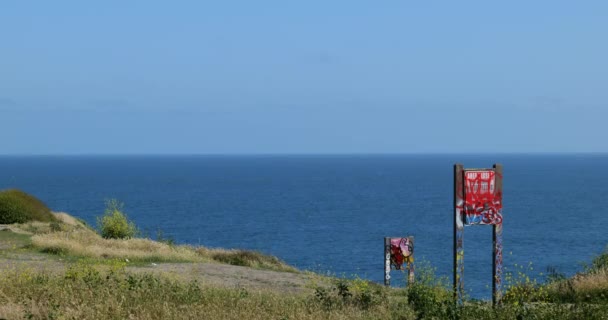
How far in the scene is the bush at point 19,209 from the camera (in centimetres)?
3962

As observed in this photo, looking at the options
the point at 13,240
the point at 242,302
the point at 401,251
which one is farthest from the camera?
the point at 13,240

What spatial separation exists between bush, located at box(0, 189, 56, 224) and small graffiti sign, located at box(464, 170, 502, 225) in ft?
95.8

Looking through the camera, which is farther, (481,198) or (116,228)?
(116,228)

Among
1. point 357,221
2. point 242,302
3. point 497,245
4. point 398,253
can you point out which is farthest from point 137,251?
point 357,221

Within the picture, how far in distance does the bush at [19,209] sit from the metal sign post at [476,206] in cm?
2913

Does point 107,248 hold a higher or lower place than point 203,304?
lower

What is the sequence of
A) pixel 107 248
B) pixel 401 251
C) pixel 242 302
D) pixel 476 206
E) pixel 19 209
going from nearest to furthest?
pixel 242 302 → pixel 476 206 → pixel 401 251 → pixel 107 248 → pixel 19 209

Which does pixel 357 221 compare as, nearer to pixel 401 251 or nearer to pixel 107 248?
pixel 107 248

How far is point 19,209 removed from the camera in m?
40.3

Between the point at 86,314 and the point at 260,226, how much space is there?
257 feet

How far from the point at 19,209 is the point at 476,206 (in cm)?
2984

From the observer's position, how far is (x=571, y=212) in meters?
106

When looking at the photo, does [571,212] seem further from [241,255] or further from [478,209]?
[478,209]

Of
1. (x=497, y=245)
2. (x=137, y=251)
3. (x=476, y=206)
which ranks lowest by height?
(x=137, y=251)
